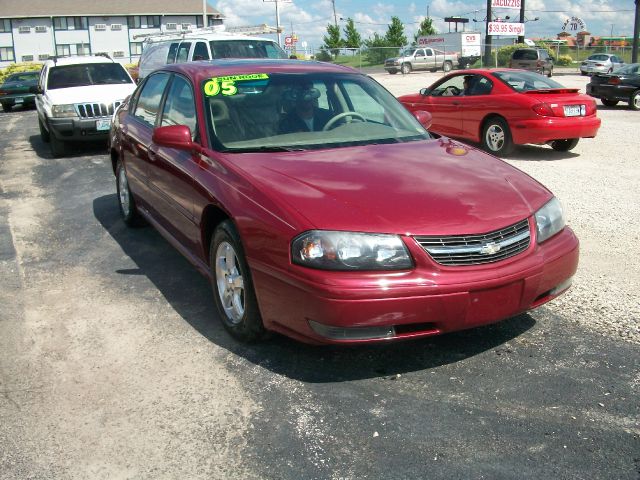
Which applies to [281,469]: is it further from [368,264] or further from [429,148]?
[429,148]

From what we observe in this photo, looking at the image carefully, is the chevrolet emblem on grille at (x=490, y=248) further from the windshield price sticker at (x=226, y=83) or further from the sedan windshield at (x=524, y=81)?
the sedan windshield at (x=524, y=81)

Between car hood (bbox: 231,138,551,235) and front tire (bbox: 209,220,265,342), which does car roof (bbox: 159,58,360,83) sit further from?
front tire (bbox: 209,220,265,342)

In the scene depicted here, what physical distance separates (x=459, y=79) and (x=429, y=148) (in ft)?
26.8

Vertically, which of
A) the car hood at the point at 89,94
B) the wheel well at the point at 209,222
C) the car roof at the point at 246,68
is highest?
the car roof at the point at 246,68

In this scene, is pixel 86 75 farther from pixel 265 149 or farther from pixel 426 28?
pixel 426 28

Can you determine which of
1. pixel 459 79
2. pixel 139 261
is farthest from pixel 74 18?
pixel 139 261

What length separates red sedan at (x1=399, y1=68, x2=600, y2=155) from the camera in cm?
1062

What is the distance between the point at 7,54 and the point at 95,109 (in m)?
66.4

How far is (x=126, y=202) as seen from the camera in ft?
22.6

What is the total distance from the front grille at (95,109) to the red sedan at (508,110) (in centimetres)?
532

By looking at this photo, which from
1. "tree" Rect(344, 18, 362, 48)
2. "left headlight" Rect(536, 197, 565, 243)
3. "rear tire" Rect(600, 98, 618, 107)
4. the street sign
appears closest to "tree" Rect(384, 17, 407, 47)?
"tree" Rect(344, 18, 362, 48)

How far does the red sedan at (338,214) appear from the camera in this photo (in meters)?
3.39

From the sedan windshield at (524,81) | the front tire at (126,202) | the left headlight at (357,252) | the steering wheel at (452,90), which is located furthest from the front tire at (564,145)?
the left headlight at (357,252)

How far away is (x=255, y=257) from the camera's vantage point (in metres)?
3.71
